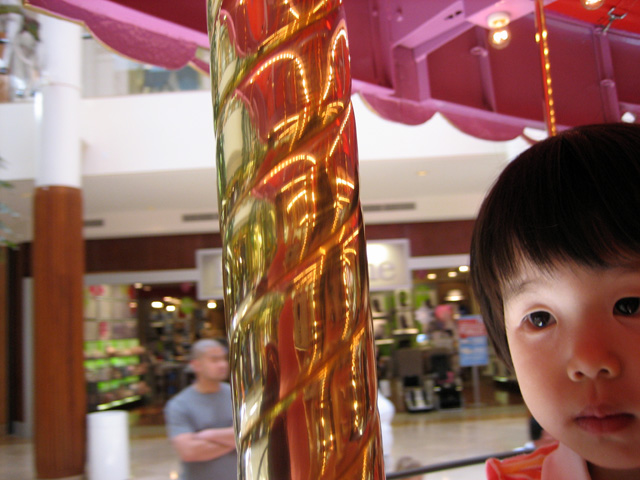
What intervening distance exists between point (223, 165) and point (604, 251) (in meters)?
0.29

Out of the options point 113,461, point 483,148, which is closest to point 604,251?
point 113,461

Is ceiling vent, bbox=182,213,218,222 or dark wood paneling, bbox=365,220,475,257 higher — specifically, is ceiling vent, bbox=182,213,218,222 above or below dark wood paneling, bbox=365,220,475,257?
above

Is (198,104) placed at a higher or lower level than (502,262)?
higher

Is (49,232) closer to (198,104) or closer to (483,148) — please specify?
(198,104)

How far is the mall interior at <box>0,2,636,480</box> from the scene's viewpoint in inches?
270

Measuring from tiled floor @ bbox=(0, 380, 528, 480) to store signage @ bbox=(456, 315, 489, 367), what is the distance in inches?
26.5

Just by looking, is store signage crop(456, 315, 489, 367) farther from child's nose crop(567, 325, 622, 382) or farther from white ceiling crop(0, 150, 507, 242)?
child's nose crop(567, 325, 622, 382)

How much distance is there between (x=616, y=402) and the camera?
39 centimetres

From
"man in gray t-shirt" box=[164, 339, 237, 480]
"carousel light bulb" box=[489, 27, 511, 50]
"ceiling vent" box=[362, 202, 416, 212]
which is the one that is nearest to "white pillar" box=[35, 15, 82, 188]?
"man in gray t-shirt" box=[164, 339, 237, 480]

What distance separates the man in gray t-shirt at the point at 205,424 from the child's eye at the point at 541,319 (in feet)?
6.60

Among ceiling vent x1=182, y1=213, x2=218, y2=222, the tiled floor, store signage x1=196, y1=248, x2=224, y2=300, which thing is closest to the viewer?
the tiled floor

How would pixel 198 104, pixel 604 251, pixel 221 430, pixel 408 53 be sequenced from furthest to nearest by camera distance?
1. pixel 198 104
2. pixel 221 430
3. pixel 408 53
4. pixel 604 251

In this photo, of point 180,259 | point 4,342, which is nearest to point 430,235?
point 180,259

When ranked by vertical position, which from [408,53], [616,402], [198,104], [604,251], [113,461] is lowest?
[113,461]
